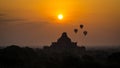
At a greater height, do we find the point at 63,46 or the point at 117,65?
the point at 63,46

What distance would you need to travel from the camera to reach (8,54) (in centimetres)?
9631

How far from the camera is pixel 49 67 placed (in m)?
82.1

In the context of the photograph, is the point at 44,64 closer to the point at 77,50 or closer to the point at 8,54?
the point at 8,54

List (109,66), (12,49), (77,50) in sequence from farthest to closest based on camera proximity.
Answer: (77,50), (12,49), (109,66)

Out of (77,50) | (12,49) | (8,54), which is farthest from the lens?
(77,50)

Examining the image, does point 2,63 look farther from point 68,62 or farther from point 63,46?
point 63,46

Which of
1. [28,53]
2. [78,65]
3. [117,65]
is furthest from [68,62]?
[28,53]

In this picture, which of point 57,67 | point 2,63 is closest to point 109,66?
point 57,67

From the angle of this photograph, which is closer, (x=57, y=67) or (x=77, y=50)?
(x=57, y=67)

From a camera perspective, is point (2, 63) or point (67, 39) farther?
point (67, 39)

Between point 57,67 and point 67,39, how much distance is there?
261ft

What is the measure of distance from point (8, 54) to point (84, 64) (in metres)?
19.9

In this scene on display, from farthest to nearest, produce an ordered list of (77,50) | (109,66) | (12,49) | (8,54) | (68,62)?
(77,50) < (12,49) < (8,54) < (68,62) < (109,66)

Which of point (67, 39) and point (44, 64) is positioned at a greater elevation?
point (67, 39)
